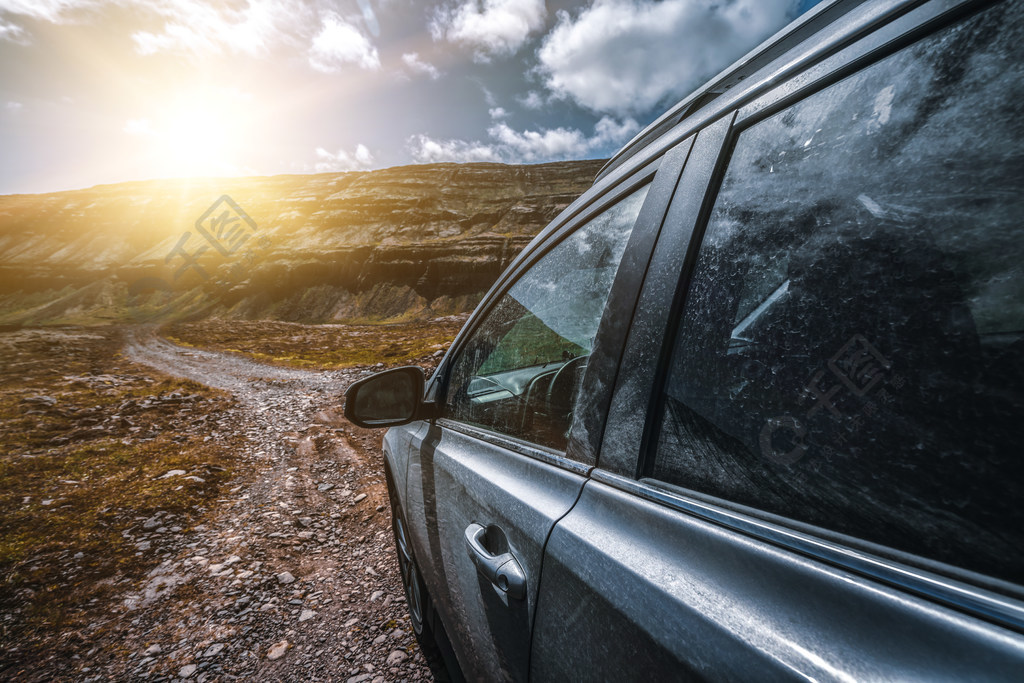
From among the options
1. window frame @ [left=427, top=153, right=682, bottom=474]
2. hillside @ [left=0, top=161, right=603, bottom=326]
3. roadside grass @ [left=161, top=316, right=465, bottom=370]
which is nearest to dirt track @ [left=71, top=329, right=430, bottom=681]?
window frame @ [left=427, top=153, right=682, bottom=474]

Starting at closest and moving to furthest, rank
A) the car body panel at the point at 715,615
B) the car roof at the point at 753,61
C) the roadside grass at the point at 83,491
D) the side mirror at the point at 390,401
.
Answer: the car body panel at the point at 715,615
the car roof at the point at 753,61
the side mirror at the point at 390,401
the roadside grass at the point at 83,491

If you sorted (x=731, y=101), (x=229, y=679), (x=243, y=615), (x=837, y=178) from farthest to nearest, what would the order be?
(x=243, y=615), (x=229, y=679), (x=731, y=101), (x=837, y=178)

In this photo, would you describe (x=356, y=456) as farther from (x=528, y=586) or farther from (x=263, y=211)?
(x=263, y=211)

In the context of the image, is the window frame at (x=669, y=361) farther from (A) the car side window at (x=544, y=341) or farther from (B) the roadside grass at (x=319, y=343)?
(B) the roadside grass at (x=319, y=343)

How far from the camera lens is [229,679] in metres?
2.47

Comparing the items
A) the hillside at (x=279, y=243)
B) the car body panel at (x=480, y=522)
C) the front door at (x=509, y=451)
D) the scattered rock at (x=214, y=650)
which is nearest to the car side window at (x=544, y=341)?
the front door at (x=509, y=451)

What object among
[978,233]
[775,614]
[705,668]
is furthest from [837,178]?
[705,668]

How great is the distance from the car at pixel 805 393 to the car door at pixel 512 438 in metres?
0.01

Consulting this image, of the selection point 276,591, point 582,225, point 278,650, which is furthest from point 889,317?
point 276,591

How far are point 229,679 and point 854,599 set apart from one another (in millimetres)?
3337

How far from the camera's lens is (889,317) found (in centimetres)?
53

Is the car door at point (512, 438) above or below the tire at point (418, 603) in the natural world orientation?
above

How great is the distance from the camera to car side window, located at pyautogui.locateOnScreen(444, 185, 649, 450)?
1134mm

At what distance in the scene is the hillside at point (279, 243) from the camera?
56188 millimetres
